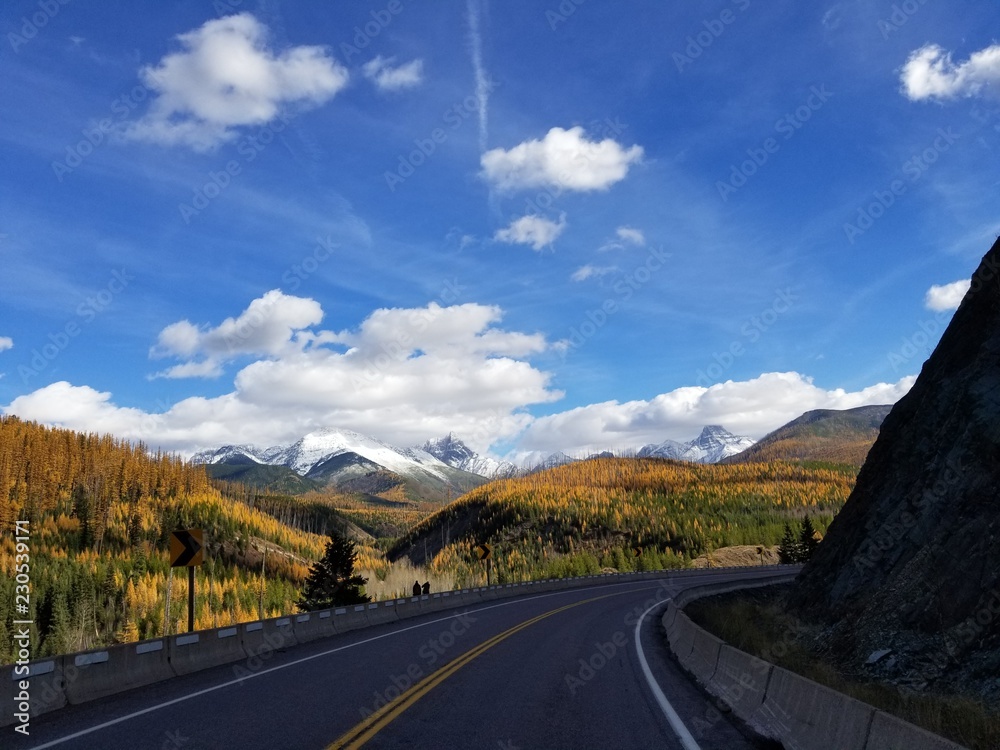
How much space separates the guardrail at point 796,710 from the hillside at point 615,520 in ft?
324

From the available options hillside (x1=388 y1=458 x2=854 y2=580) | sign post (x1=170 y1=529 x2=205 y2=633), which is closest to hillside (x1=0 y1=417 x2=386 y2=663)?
hillside (x1=388 y1=458 x2=854 y2=580)

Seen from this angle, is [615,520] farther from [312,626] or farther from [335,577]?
[312,626]

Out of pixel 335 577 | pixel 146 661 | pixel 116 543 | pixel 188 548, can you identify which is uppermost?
pixel 116 543

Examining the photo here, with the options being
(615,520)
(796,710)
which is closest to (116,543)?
(615,520)

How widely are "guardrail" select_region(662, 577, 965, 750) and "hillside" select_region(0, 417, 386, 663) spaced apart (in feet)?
238

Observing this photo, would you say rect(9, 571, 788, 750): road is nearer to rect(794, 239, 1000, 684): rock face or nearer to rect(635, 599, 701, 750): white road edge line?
rect(635, 599, 701, 750): white road edge line

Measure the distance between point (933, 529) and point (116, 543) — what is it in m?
142

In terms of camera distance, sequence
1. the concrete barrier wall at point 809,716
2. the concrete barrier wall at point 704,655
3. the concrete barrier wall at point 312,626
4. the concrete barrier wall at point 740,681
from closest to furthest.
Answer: the concrete barrier wall at point 809,716 < the concrete barrier wall at point 740,681 < the concrete barrier wall at point 704,655 < the concrete barrier wall at point 312,626

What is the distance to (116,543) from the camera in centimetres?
12756

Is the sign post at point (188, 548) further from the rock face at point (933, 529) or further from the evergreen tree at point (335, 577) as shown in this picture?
the evergreen tree at point (335, 577)

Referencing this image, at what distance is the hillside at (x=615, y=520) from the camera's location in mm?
128125

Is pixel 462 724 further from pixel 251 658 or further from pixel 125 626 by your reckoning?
pixel 125 626

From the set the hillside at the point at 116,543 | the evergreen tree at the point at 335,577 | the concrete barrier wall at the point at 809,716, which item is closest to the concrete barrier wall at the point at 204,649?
the concrete barrier wall at the point at 809,716

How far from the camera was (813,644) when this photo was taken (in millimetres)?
17500
